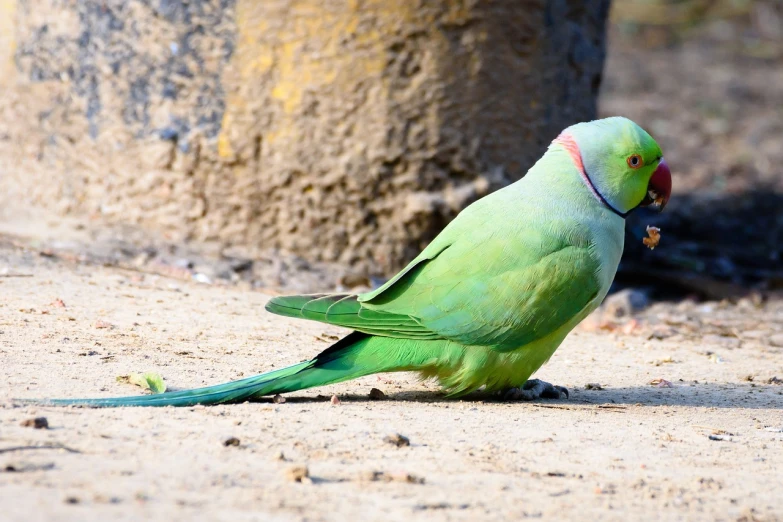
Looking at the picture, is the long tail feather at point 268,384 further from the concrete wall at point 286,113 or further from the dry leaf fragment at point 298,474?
the concrete wall at point 286,113

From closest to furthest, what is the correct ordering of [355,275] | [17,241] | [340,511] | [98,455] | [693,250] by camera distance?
[340,511] → [98,455] → [17,241] → [355,275] → [693,250]

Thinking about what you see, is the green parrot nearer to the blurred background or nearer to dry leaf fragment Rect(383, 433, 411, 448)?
dry leaf fragment Rect(383, 433, 411, 448)

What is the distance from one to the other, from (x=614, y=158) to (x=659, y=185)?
Result: 0.26m

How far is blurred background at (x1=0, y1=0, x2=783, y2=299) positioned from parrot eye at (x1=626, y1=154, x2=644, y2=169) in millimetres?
1949

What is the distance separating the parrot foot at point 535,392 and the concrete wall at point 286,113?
201cm

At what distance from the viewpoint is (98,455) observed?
2219 mm

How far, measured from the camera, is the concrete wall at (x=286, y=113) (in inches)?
201

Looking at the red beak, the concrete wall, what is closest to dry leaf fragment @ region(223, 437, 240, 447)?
the red beak

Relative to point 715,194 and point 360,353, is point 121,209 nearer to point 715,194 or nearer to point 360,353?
point 360,353

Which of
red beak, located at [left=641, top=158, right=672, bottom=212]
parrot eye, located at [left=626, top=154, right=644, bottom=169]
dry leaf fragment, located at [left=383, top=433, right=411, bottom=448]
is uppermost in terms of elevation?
parrot eye, located at [left=626, top=154, right=644, bottom=169]

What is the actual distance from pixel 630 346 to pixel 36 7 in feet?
12.4

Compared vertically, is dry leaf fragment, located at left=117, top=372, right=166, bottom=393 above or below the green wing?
below

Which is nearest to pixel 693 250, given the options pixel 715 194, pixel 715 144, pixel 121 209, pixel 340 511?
pixel 715 194

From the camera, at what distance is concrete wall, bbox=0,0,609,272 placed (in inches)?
201
